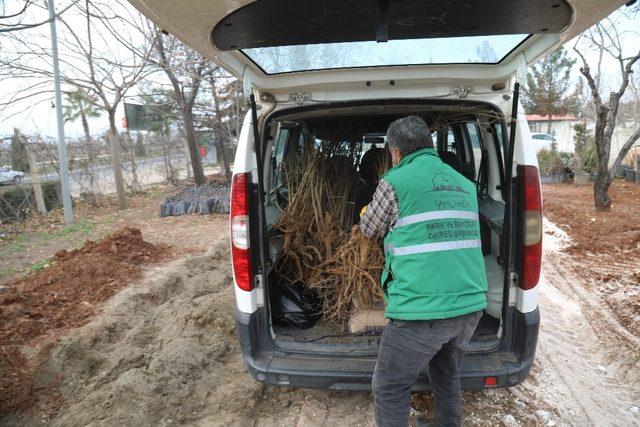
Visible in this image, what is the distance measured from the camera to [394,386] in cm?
190

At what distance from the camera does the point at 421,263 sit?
1.78 m

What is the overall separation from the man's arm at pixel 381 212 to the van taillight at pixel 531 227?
2.83 feet

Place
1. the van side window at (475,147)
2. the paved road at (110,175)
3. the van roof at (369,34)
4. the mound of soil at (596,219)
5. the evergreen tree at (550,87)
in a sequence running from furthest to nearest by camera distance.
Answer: the evergreen tree at (550,87) < the paved road at (110,175) < the mound of soil at (596,219) < the van side window at (475,147) < the van roof at (369,34)

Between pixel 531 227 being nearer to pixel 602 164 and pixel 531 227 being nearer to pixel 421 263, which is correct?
pixel 421 263

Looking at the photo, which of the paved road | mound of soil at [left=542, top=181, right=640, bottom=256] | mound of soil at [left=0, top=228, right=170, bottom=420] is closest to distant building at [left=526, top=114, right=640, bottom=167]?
mound of soil at [left=542, top=181, right=640, bottom=256]

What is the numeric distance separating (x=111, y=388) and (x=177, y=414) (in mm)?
594

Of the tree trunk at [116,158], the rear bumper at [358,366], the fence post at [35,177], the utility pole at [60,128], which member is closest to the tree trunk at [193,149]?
the tree trunk at [116,158]

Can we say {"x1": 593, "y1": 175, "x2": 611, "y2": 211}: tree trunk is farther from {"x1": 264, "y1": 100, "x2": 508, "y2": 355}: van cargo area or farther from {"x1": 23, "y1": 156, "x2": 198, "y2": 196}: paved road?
{"x1": 23, "y1": 156, "x2": 198, "y2": 196}: paved road

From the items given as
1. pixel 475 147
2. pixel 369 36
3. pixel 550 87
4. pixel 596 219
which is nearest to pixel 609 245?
pixel 596 219

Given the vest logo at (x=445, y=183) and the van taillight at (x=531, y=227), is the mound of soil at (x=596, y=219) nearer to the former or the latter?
the van taillight at (x=531, y=227)

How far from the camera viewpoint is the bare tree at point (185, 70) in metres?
9.87

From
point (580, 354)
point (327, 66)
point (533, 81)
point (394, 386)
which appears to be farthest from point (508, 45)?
point (533, 81)

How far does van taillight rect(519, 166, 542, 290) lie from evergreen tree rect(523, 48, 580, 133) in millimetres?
26989

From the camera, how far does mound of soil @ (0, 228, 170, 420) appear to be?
9.98 ft
